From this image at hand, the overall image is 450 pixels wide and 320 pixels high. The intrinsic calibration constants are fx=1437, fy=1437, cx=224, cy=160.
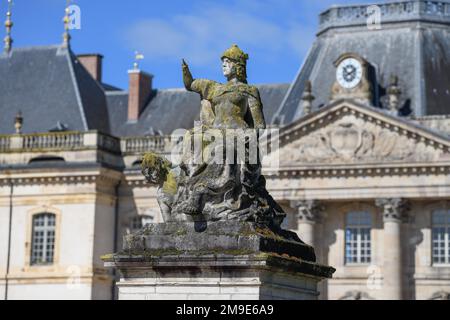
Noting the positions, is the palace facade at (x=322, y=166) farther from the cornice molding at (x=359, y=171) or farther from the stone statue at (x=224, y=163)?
the stone statue at (x=224, y=163)

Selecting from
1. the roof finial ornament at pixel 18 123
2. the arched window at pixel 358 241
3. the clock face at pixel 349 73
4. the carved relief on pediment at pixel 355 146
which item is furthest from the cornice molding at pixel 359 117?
the roof finial ornament at pixel 18 123

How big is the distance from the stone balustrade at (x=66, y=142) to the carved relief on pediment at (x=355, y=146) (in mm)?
5268

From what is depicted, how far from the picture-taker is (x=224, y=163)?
14648 millimetres

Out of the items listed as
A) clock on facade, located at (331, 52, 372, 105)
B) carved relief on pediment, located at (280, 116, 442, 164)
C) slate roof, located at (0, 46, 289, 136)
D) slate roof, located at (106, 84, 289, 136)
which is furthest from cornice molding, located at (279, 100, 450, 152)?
slate roof, located at (0, 46, 289, 136)

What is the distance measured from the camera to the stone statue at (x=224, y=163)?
14.6 m

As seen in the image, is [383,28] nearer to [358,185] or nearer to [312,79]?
[312,79]

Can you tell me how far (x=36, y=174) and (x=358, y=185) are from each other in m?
11.7

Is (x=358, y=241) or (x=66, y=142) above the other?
(x=66, y=142)

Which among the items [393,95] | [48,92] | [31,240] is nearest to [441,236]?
[393,95]

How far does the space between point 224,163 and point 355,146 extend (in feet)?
115

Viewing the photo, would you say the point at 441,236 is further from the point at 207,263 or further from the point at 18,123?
the point at 207,263

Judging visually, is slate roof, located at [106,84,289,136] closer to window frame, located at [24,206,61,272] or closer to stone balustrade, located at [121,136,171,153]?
stone balustrade, located at [121,136,171,153]

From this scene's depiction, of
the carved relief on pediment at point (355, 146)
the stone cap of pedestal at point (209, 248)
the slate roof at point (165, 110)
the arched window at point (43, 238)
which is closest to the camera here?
the stone cap of pedestal at point (209, 248)

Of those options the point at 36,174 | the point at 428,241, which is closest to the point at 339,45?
the point at 428,241
